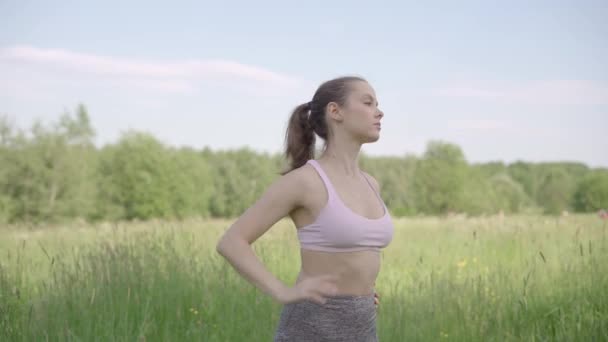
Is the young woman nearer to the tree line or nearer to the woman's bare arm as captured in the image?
the woman's bare arm

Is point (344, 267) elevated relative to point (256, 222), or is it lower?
lower

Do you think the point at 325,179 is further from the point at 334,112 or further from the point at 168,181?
the point at 168,181

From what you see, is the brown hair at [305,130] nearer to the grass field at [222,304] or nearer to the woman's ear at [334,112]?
the woman's ear at [334,112]

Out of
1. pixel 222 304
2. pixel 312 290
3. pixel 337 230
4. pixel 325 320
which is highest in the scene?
pixel 337 230

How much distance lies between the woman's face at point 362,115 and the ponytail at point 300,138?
25 cm

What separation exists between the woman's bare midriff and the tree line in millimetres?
17773

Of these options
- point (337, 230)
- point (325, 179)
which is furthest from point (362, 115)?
point (337, 230)

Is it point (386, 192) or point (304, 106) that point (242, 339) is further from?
point (386, 192)

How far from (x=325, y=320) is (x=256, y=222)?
445 millimetres

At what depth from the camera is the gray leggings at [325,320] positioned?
7.41 ft

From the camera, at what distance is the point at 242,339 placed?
4.49 meters

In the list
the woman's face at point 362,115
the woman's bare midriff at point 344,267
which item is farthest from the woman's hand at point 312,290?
the woman's face at point 362,115

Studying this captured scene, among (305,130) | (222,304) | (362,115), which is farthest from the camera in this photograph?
(222,304)

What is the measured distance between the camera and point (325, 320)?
226cm
